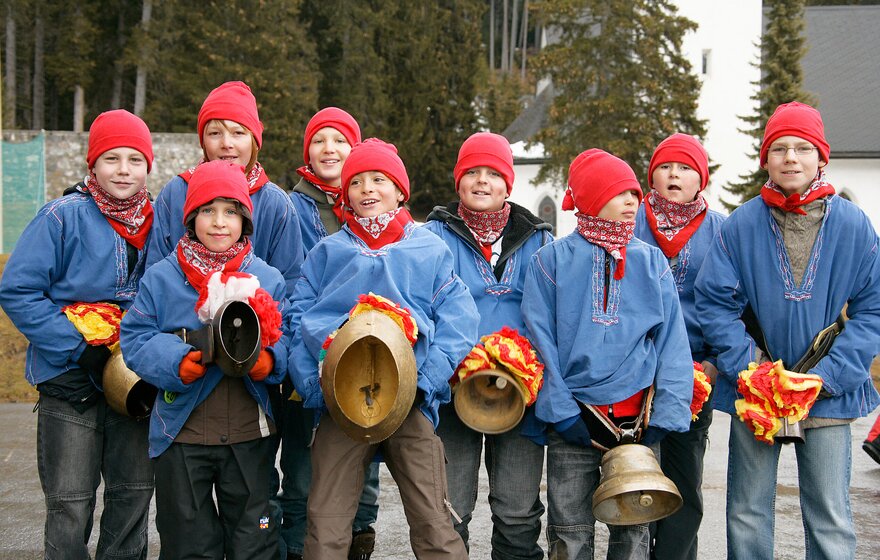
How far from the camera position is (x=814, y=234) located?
4352 millimetres

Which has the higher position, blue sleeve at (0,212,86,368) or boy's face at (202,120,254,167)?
boy's face at (202,120,254,167)

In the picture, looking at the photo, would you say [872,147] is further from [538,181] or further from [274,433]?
[274,433]

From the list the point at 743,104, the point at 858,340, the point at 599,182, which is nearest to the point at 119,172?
the point at 599,182

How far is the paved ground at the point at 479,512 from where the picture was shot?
218 inches

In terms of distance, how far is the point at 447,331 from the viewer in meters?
4.10

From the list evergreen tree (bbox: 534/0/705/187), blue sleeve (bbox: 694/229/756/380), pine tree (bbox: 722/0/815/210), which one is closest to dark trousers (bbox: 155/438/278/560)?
blue sleeve (bbox: 694/229/756/380)

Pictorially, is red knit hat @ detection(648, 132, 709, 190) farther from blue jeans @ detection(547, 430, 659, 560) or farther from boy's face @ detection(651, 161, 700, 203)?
blue jeans @ detection(547, 430, 659, 560)

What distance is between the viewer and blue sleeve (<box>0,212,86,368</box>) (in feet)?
13.9

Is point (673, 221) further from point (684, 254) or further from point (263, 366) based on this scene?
point (263, 366)

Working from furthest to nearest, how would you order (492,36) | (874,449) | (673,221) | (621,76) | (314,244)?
(492,36) → (621,76) → (874,449) → (314,244) → (673,221)

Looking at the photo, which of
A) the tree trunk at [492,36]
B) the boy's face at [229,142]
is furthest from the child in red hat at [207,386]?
the tree trunk at [492,36]

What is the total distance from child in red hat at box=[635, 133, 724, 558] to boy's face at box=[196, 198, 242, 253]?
84.7 inches

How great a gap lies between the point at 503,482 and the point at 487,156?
5.36 feet

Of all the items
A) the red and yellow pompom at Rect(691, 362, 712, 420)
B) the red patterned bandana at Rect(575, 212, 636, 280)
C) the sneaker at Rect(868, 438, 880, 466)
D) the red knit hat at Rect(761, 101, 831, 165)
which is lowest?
the sneaker at Rect(868, 438, 880, 466)
